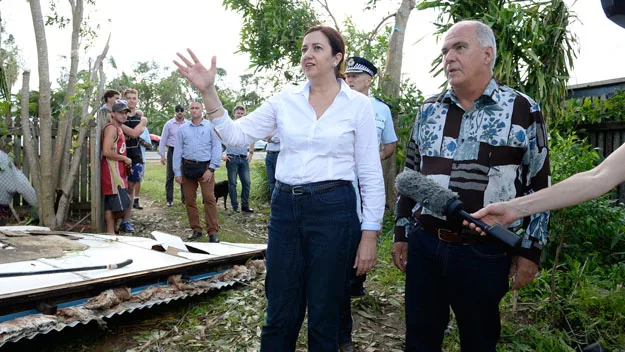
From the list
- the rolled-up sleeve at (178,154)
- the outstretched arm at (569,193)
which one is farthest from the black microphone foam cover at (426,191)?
the rolled-up sleeve at (178,154)

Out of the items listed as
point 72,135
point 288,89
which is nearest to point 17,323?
point 288,89

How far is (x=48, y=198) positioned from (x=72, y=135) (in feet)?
4.08

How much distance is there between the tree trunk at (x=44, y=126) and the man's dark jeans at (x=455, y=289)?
6.02 metres

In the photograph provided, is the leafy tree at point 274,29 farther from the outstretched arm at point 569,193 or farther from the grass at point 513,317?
the outstretched arm at point 569,193

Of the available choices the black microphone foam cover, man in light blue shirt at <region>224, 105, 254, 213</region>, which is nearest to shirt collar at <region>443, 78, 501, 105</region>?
the black microphone foam cover

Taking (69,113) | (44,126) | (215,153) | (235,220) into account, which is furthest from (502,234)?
(235,220)

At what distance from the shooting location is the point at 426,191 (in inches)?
85.6

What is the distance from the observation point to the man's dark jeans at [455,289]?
224 cm

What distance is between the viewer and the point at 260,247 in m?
5.27

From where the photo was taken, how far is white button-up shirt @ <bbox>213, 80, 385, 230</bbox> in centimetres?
246

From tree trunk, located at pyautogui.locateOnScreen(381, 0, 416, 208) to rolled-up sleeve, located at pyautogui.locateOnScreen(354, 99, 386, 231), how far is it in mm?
5522

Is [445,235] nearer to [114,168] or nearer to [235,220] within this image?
[114,168]

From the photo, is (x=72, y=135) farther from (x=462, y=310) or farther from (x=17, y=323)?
(x=462, y=310)

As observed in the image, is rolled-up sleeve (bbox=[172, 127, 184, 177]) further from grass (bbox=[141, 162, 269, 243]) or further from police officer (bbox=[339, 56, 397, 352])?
police officer (bbox=[339, 56, 397, 352])
